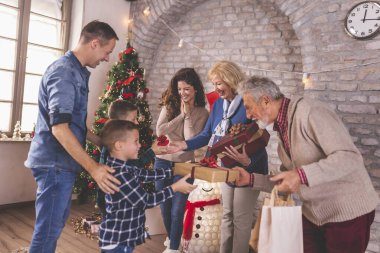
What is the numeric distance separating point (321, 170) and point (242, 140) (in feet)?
2.37

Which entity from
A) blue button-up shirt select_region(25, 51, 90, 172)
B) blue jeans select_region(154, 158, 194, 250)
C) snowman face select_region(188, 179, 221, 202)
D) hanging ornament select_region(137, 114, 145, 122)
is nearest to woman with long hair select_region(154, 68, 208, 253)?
blue jeans select_region(154, 158, 194, 250)

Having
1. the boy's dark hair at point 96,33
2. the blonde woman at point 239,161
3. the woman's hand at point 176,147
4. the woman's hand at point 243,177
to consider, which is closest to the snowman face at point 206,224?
the blonde woman at point 239,161

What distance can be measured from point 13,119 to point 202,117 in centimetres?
250

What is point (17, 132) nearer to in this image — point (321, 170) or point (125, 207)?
point (125, 207)

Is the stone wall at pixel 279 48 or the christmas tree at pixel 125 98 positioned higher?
the stone wall at pixel 279 48

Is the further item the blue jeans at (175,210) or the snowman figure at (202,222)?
the snowman figure at (202,222)

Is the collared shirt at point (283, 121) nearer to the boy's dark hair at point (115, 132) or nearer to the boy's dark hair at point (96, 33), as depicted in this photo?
the boy's dark hair at point (115, 132)

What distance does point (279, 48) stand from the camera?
4074mm

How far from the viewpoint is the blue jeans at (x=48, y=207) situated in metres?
2.00

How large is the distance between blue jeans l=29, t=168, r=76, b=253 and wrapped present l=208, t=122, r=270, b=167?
38.4 inches

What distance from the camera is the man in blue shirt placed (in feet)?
6.23

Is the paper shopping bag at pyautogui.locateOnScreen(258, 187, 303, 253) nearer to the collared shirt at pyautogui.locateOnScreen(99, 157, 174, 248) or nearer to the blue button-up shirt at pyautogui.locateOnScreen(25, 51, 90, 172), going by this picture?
the collared shirt at pyautogui.locateOnScreen(99, 157, 174, 248)

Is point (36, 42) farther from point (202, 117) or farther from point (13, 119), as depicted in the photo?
point (202, 117)

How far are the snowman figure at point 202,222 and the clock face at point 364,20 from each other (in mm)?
1794
